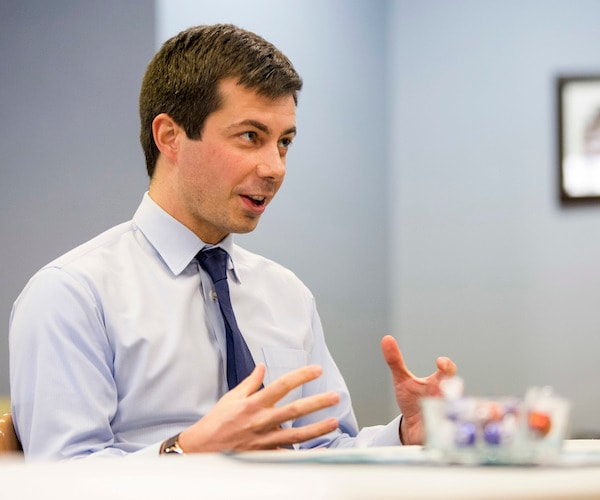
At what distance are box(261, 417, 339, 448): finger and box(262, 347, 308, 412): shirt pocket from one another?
1.80 ft

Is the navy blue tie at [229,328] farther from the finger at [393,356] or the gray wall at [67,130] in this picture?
the gray wall at [67,130]

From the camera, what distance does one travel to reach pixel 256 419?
1363 millimetres

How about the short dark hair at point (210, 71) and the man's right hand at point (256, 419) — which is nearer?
the man's right hand at point (256, 419)

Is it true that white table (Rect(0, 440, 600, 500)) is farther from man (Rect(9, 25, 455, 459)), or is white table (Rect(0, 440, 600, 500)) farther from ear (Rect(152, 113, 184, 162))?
ear (Rect(152, 113, 184, 162))

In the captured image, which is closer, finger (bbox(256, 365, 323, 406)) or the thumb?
finger (bbox(256, 365, 323, 406))

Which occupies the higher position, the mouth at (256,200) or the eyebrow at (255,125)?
the eyebrow at (255,125)

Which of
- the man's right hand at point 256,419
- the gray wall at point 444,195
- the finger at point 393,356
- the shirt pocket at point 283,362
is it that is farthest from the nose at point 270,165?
the gray wall at point 444,195

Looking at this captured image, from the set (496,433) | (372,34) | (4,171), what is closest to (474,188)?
(372,34)

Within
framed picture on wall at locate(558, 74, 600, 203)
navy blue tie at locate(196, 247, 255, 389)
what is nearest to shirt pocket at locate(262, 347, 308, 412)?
navy blue tie at locate(196, 247, 255, 389)

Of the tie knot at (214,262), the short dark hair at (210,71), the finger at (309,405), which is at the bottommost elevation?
the finger at (309,405)

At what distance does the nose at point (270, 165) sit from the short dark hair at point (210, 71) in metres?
0.12

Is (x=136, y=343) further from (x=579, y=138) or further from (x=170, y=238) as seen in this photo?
(x=579, y=138)

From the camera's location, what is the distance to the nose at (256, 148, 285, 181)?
1957 mm

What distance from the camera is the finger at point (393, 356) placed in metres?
1.66
